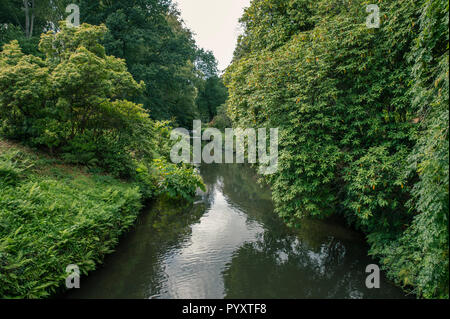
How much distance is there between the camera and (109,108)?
10.3m

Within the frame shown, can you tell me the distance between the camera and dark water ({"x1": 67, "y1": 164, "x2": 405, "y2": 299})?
5.90m

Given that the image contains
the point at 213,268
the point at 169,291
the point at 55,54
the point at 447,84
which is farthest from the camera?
the point at 55,54

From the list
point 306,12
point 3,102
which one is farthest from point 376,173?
point 3,102

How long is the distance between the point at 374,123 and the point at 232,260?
17.1 ft

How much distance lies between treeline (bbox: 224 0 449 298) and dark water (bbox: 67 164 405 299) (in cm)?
102

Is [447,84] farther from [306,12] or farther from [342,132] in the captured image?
[306,12]

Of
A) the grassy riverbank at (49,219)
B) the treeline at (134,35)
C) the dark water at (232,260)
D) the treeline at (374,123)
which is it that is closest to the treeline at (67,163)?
the grassy riverbank at (49,219)

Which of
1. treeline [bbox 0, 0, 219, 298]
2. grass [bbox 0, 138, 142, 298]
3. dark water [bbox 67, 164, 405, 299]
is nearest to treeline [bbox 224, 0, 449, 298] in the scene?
dark water [bbox 67, 164, 405, 299]

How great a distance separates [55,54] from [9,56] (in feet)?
4.73

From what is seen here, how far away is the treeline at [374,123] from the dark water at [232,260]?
1.02 m

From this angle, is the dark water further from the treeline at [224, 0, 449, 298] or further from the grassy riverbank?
the treeline at [224, 0, 449, 298]

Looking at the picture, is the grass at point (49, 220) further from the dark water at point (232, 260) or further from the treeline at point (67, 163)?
the dark water at point (232, 260)

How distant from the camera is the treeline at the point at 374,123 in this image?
15.0 ft
